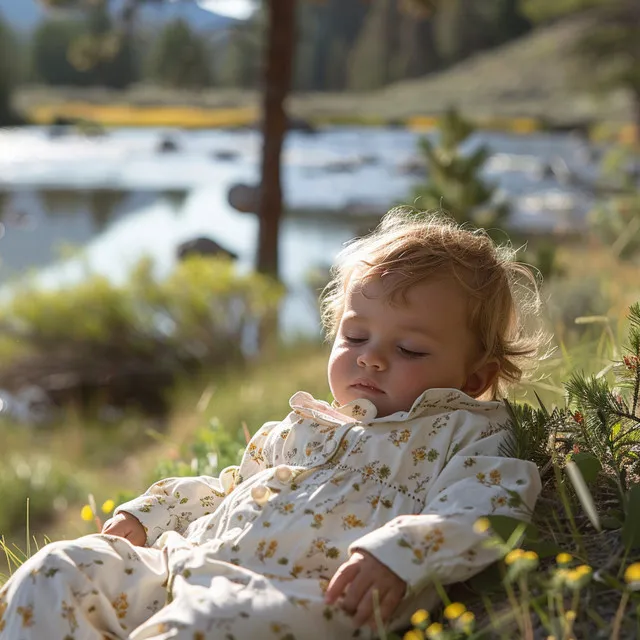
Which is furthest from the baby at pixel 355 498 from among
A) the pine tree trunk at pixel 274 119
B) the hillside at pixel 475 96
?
the hillside at pixel 475 96

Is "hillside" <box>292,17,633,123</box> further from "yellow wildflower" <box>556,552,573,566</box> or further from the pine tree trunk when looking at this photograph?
"yellow wildflower" <box>556,552,573,566</box>

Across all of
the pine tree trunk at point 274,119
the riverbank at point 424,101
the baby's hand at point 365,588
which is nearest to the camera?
the baby's hand at point 365,588

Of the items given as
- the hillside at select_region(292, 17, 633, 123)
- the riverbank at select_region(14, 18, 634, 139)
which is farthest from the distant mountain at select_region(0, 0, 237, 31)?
the hillside at select_region(292, 17, 633, 123)

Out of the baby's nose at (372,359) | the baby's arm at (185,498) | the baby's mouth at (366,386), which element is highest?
the baby's nose at (372,359)

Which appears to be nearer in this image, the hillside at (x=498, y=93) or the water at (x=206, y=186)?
the water at (x=206, y=186)

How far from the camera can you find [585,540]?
1.55 m

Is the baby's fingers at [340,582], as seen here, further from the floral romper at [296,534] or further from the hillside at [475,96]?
the hillside at [475,96]

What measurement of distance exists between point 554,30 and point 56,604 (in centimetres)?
2499

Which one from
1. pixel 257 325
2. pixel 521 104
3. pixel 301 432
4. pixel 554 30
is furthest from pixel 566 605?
pixel 521 104

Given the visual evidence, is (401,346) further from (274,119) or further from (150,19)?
(150,19)

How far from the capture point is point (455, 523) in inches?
55.8

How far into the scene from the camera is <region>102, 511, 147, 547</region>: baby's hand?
176 cm

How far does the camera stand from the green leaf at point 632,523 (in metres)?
1.43

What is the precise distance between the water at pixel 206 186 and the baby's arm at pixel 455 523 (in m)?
10.5
